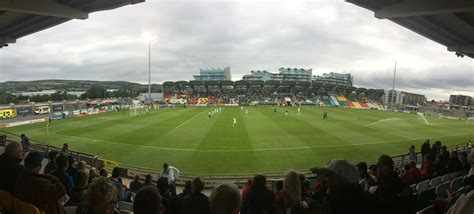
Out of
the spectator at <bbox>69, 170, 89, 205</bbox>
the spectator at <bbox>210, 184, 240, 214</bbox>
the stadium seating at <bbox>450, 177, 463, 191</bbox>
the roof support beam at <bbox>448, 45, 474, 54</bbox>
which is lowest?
the stadium seating at <bbox>450, 177, 463, 191</bbox>

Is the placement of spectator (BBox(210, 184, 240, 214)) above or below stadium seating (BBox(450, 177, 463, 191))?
above

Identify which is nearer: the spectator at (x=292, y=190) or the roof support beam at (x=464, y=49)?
the spectator at (x=292, y=190)

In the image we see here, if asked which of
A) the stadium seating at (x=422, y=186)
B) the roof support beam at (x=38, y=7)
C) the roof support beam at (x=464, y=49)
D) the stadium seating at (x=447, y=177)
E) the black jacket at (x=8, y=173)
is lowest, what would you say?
the stadium seating at (x=422, y=186)

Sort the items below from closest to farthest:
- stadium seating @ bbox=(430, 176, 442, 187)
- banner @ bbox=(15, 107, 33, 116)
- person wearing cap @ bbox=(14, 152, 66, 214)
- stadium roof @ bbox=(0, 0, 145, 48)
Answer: person wearing cap @ bbox=(14, 152, 66, 214) < stadium seating @ bbox=(430, 176, 442, 187) < stadium roof @ bbox=(0, 0, 145, 48) < banner @ bbox=(15, 107, 33, 116)

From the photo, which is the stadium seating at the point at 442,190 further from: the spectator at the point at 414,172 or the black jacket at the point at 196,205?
the black jacket at the point at 196,205

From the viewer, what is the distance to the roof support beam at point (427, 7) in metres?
11.5

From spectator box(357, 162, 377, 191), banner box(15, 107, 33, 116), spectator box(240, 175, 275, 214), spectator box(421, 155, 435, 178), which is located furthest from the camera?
banner box(15, 107, 33, 116)

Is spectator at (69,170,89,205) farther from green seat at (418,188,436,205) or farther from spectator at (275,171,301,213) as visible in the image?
green seat at (418,188,436,205)

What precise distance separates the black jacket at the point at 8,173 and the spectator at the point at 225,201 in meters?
2.95

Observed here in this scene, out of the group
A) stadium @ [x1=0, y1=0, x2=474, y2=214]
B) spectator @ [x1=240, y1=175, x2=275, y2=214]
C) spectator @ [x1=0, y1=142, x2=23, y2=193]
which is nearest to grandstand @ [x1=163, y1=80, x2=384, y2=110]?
stadium @ [x1=0, y1=0, x2=474, y2=214]

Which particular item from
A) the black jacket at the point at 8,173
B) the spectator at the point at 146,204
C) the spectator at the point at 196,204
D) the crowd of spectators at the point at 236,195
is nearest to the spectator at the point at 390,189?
the crowd of spectators at the point at 236,195

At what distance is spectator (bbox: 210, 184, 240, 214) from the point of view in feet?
9.46

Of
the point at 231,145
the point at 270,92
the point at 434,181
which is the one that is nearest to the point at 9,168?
the point at 434,181

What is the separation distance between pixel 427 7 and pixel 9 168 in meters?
14.7
